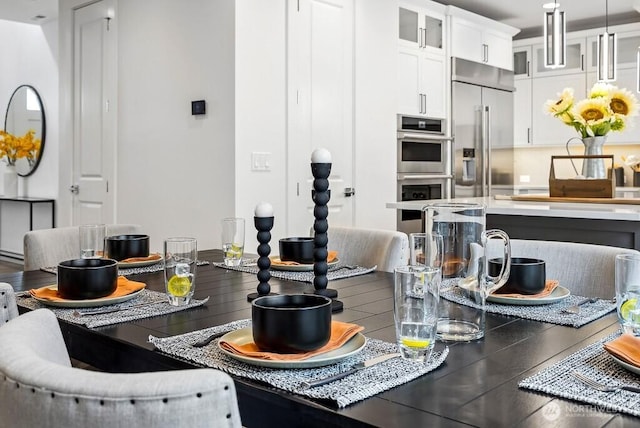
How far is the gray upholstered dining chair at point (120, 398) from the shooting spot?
0.56 metres

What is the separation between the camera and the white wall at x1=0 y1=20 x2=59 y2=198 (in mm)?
6488

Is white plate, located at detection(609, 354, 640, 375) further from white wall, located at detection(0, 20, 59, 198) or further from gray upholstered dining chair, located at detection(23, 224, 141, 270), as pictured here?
white wall, located at detection(0, 20, 59, 198)

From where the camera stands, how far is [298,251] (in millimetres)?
1951

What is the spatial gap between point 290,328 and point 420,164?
170 inches

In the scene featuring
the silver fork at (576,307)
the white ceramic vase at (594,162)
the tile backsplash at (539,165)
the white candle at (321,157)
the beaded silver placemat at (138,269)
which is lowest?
the silver fork at (576,307)

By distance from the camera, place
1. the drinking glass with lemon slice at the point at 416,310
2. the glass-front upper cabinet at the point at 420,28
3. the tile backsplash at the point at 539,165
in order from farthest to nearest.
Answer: the tile backsplash at the point at 539,165 → the glass-front upper cabinet at the point at 420,28 → the drinking glass with lemon slice at the point at 416,310

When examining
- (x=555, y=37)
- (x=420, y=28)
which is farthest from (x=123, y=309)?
(x=420, y=28)

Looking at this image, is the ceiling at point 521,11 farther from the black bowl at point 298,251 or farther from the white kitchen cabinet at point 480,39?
the black bowl at point 298,251

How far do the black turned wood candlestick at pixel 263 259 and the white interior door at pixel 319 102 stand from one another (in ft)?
8.06

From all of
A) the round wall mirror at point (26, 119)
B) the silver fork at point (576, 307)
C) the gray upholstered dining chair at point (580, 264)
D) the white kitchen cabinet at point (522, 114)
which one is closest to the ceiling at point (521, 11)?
the white kitchen cabinet at point (522, 114)

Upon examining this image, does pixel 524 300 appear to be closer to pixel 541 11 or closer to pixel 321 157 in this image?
pixel 321 157

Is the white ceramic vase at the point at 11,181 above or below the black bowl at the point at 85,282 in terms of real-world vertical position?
above

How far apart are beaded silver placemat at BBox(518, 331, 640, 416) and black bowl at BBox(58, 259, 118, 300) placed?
3.12 feet

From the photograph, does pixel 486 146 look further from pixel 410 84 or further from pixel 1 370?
pixel 1 370
